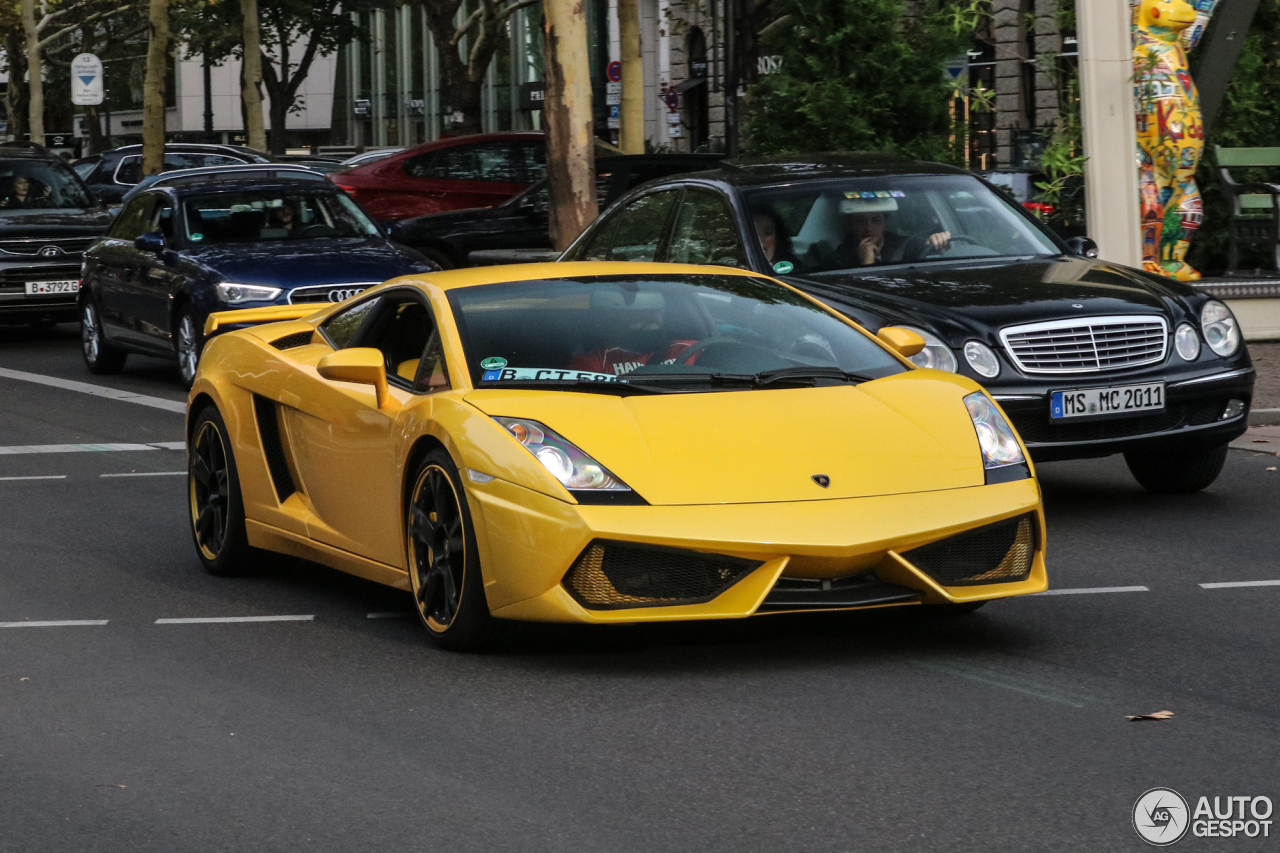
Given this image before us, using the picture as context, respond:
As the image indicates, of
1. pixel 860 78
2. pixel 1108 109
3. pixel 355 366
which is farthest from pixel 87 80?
pixel 355 366

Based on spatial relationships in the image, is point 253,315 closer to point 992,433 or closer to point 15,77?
point 992,433

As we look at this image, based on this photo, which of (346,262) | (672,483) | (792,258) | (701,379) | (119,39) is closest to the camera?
(672,483)

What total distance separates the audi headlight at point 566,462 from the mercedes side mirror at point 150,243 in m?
10.5

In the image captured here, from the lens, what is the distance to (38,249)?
20609 mm

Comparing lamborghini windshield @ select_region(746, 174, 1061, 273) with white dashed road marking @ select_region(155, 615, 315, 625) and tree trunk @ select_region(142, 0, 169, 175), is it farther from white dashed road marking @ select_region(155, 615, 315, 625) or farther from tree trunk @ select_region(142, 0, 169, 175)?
tree trunk @ select_region(142, 0, 169, 175)

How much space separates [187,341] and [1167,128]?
770cm

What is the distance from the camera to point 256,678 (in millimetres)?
6387

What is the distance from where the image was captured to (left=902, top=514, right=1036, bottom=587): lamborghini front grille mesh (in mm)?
6301

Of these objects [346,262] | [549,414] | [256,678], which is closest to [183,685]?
[256,678]

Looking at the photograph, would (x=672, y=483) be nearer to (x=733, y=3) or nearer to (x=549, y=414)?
(x=549, y=414)

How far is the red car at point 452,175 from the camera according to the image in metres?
24.9

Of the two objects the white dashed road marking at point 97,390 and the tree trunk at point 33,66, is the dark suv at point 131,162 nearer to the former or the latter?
the tree trunk at point 33,66

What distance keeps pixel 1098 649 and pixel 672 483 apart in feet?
4.71


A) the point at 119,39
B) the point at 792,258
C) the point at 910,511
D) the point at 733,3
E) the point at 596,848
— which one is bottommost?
the point at 596,848
